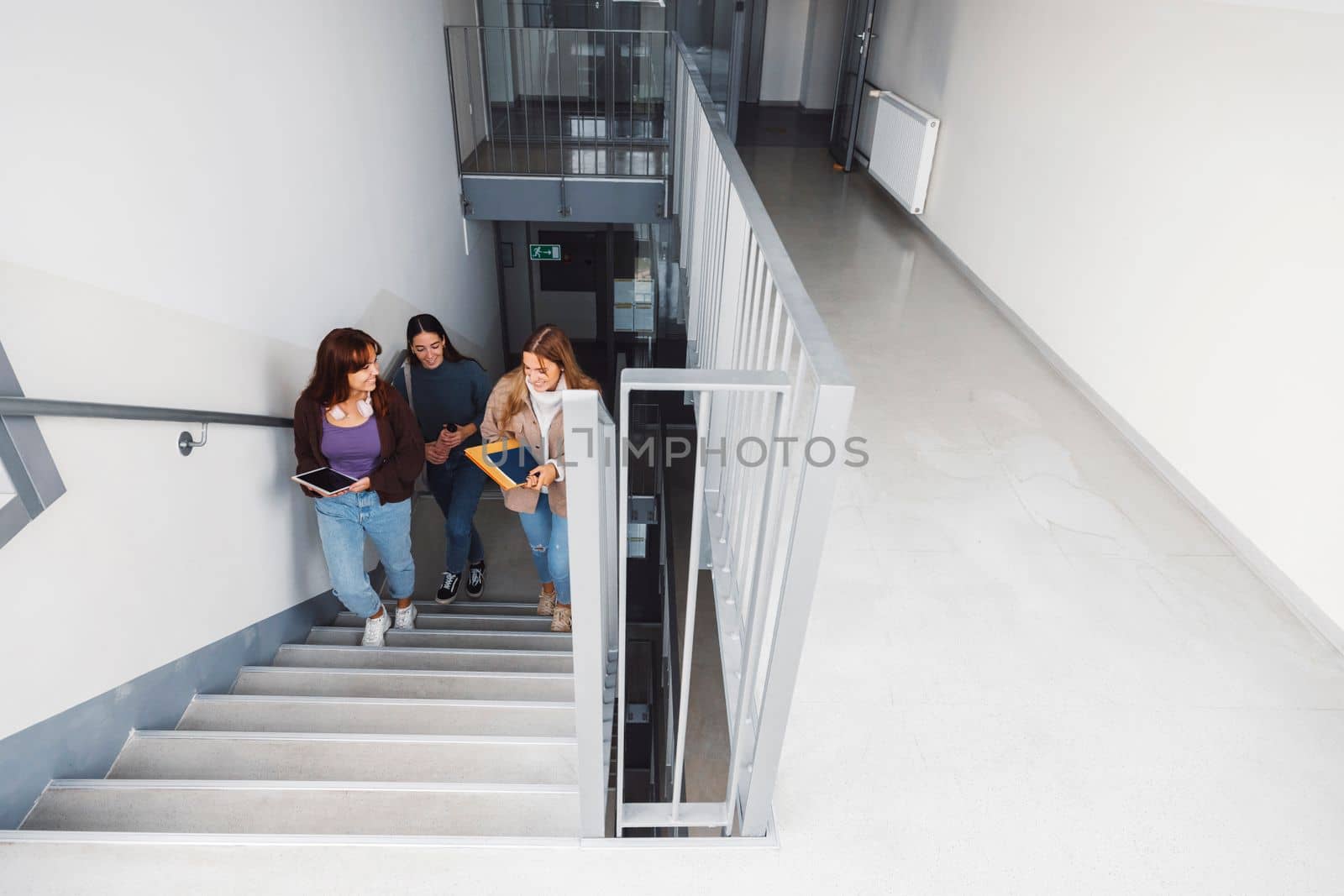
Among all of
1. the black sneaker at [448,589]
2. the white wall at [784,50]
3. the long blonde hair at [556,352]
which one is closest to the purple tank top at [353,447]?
the long blonde hair at [556,352]

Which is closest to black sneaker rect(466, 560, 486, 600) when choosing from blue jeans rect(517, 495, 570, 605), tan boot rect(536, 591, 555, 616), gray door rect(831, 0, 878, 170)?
tan boot rect(536, 591, 555, 616)

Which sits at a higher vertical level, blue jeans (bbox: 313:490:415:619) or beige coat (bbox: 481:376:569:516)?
beige coat (bbox: 481:376:569:516)

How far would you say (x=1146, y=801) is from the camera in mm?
2281

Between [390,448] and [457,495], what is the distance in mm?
1003

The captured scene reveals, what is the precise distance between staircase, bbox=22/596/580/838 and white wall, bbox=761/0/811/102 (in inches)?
418

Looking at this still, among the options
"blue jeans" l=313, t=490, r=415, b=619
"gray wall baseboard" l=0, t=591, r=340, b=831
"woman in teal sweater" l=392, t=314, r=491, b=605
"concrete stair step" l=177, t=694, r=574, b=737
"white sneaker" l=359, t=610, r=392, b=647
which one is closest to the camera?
→ "gray wall baseboard" l=0, t=591, r=340, b=831

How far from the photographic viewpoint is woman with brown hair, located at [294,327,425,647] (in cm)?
289

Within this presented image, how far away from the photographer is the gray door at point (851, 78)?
844 centimetres

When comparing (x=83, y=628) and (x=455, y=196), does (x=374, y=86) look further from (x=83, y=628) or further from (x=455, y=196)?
(x=83, y=628)

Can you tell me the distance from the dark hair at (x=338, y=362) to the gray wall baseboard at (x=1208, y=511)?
3.51 meters

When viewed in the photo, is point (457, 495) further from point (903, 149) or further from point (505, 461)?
point (903, 149)

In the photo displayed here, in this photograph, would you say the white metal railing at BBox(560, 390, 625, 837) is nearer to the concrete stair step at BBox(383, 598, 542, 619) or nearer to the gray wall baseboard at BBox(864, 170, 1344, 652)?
the concrete stair step at BBox(383, 598, 542, 619)

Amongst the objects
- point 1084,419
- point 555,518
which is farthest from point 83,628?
point 1084,419

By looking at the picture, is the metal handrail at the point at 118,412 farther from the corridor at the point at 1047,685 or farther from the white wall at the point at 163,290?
the corridor at the point at 1047,685
